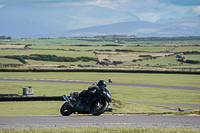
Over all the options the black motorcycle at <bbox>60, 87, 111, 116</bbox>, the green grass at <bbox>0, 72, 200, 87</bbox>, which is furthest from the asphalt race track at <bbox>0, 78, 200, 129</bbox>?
the green grass at <bbox>0, 72, 200, 87</bbox>

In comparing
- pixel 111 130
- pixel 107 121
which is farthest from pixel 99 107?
pixel 111 130

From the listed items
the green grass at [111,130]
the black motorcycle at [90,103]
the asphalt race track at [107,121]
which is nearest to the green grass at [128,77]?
the black motorcycle at [90,103]

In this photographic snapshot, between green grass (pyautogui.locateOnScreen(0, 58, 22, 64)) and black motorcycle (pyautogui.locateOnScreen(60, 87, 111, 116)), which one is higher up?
black motorcycle (pyautogui.locateOnScreen(60, 87, 111, 116))

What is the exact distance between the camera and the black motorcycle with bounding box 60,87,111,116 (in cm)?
2012

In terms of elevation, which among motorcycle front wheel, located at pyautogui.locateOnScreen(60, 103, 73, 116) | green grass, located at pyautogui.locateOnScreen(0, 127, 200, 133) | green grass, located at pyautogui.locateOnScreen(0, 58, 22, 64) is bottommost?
green grass, located at pyautogui.locateOnScreen(0, 58, 22, 64)

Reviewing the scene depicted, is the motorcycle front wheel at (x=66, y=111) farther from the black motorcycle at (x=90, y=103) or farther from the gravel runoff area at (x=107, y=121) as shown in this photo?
the gravel runoff area at (x=107, y=121)

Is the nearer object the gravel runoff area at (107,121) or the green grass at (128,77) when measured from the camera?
the gravel runoff area at (107,121)

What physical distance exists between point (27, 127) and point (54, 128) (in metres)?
1.55

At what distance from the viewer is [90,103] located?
2052 centimetres

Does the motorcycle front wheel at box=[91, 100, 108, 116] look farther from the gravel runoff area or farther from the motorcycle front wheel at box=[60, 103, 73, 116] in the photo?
the motorcycle front wheel at box=[60, 103, 73, 116]

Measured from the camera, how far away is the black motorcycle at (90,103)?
2012 cm

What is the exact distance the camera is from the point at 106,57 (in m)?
148

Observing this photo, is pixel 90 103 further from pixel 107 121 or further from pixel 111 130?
pixel 111 130

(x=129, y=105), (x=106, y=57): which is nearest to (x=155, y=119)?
(x=129, y=105)
